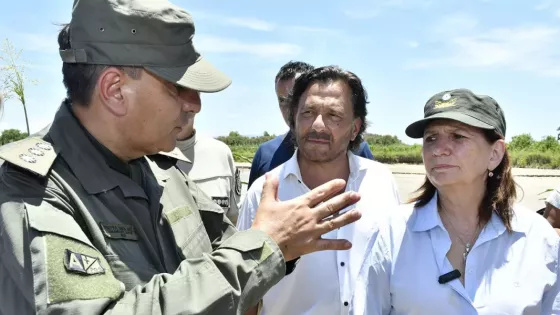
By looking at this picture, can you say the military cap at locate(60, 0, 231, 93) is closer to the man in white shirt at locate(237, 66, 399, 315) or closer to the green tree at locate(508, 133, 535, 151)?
the man in white shirt at locate(237, 66, 399, 315)

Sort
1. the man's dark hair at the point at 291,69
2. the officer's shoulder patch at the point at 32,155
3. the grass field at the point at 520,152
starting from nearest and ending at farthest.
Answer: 1. the officer's shoulder patch at the point at 32,155
2. the man's dark hair at the point at 291,69
3. the grass field at the point at 520,152

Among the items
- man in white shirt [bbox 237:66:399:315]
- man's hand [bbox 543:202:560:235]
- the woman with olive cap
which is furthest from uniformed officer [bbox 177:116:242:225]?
man's hand [bbox 543:202:560:235]

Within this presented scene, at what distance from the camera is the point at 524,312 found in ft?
7.84

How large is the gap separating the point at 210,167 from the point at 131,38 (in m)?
2.76

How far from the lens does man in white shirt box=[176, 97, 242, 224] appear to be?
14.3 feet

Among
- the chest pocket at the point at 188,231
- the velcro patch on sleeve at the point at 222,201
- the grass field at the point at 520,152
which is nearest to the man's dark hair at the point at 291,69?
the velcro patch on sleeve at the point at 222,201

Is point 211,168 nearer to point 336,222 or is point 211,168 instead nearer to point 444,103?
point 444,103

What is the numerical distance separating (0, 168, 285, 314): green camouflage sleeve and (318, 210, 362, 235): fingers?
270 millimetres

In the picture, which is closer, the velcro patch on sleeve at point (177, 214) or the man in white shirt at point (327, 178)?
the velcro patch on sleeve at point (177, 214)

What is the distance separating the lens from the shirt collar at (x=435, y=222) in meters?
2.61

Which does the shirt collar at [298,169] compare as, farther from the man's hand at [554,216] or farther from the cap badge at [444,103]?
the man's hand at [554,216]

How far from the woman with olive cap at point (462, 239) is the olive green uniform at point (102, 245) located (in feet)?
3.28

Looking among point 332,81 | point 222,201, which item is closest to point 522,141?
point 222,201

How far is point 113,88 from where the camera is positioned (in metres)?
1.72
